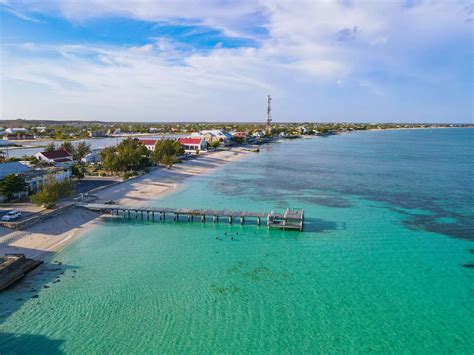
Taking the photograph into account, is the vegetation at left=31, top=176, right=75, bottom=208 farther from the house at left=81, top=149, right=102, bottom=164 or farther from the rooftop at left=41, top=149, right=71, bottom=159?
the house at left=81, top=149, right=102, bottom=164

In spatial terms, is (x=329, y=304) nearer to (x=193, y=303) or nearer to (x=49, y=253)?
(x=193, y=303)

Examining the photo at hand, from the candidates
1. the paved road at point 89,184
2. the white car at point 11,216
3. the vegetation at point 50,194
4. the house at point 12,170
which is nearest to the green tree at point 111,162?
the paved road at point 89,184

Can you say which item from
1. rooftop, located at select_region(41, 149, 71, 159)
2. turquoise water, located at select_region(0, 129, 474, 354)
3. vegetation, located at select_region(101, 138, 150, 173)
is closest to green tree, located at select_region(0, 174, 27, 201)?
turquoise water, located at select_region(0, 129, 474, 354)

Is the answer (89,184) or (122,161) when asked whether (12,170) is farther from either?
(122,161)

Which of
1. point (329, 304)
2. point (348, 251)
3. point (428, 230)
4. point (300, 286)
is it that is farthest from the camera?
point (428, 230)

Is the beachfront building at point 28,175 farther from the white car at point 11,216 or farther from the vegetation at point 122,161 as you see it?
the vegetation at point 122,161

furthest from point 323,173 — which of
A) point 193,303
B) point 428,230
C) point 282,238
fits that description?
point 193,303
